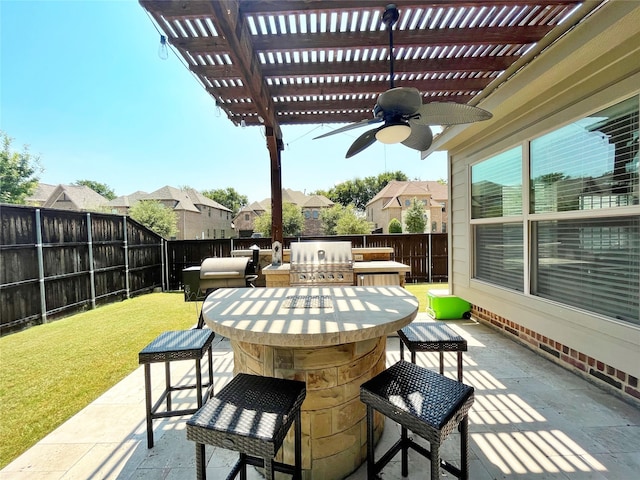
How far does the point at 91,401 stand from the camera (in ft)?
7.61

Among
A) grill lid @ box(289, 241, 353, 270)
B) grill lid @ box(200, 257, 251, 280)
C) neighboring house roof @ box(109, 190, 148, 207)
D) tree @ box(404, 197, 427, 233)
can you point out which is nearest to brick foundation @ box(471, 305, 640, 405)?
grill lid @ box(289, 241, 353, 270)

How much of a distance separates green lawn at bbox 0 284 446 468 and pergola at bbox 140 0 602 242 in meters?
3.06

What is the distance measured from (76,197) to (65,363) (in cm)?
2335

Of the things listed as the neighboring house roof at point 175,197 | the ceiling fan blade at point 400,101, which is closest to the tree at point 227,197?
the neighboring house roof at point 175,197

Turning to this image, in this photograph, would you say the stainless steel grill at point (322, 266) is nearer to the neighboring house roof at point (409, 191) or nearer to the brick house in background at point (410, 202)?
the brick house in background at point (410, 202)

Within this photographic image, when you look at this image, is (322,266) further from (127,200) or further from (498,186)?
(127,200)

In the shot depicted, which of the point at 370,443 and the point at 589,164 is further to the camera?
the point at 589,164

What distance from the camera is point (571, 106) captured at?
2494 millimetres

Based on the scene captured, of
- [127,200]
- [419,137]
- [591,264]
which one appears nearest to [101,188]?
[127,200]

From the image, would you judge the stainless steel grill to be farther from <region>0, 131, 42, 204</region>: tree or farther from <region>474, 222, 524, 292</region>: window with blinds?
<region>0, 131, 42, 204</region>: tree

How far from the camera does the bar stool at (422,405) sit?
1.02m

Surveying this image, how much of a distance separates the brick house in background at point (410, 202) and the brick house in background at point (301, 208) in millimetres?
5604

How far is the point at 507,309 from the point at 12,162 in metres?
21.2

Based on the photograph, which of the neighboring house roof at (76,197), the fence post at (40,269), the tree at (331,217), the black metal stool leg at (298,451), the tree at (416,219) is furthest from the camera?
the tree at (331,217)
